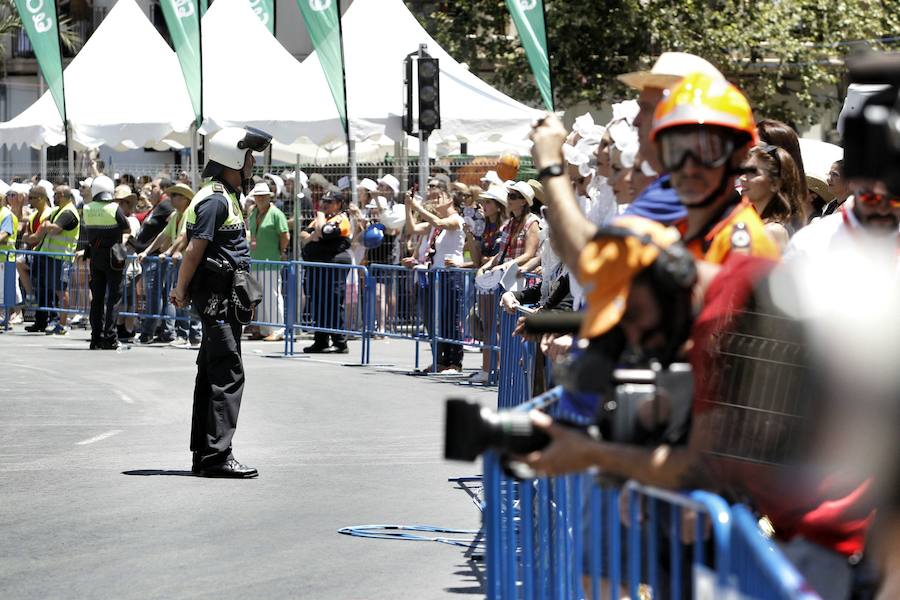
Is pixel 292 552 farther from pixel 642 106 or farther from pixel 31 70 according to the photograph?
pixel 31 70

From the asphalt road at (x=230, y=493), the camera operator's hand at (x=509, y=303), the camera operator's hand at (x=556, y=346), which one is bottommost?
the asphalt road at (x=230, y=493)

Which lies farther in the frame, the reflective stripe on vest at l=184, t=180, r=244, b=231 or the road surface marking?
the road surface marking

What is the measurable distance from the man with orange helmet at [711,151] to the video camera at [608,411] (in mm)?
544

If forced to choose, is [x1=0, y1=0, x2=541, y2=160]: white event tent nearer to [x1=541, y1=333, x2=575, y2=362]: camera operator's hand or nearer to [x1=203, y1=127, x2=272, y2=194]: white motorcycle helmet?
[x1=203, y1=127, x2=272, y2=194]: white motorcycle helmet

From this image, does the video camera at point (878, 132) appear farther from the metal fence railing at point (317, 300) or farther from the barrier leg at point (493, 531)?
the metal fence railing at point (317, 300)

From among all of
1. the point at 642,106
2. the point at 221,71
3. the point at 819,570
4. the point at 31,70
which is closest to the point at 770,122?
the point at 642,106

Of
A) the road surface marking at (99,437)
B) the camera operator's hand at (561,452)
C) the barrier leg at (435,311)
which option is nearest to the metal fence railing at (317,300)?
the barrier leg at (435,311)

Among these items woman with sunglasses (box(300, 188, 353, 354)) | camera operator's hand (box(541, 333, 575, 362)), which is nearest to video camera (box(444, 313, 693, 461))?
camera operator's hand (box(541, 333, 575, 362))

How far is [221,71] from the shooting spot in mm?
23703

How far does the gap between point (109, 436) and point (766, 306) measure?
9.18 metres

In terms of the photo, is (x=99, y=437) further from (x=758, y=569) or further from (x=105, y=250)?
(x=758, y=569)

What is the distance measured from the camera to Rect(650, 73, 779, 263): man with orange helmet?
3.66 m

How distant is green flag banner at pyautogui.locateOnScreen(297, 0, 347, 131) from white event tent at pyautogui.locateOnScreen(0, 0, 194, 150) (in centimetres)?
275

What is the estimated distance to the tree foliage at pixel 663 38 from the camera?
123 feet
